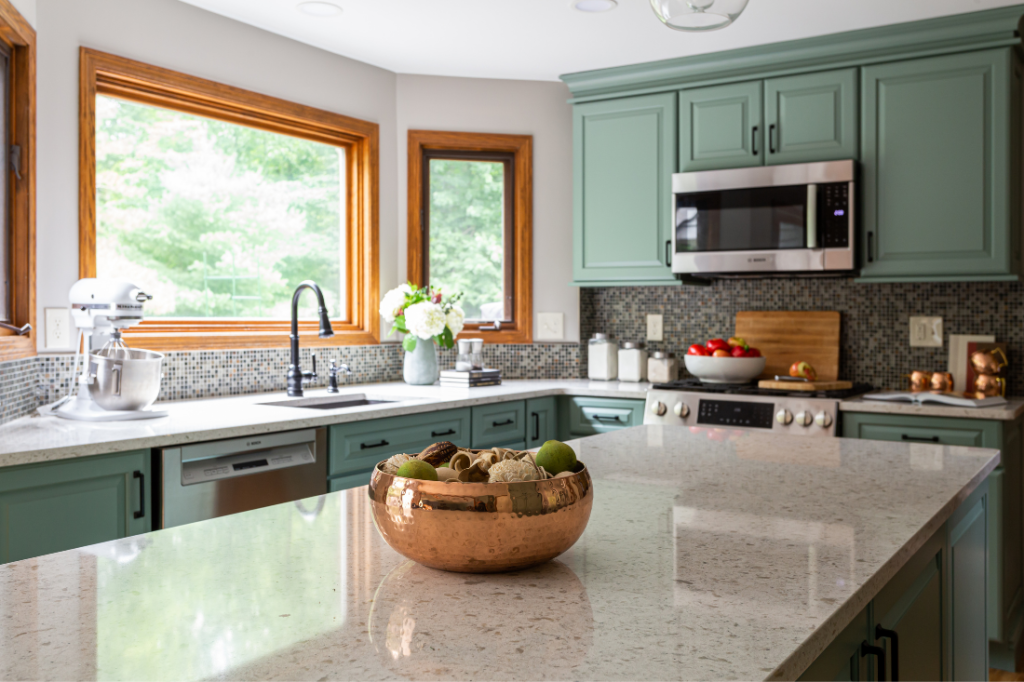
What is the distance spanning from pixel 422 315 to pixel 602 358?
982 mm

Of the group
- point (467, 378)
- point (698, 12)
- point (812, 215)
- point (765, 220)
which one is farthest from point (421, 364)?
point (698, 12)

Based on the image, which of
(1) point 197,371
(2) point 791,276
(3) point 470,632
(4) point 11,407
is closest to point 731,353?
(2) point 791,276

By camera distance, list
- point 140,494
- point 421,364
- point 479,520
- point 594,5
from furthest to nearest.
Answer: point 421,364, point 594,5, point 140,494, point 479,520

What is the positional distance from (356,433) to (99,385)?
2.68ft

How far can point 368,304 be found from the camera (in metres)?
3.89

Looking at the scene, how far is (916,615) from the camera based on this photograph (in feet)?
4.40

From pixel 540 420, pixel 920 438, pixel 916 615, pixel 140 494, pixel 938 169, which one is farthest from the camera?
pixel 540 420

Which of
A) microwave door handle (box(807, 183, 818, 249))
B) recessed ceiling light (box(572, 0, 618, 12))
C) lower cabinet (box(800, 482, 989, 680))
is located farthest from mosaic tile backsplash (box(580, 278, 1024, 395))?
lower cabinet (box(800, 482, 989, 680))

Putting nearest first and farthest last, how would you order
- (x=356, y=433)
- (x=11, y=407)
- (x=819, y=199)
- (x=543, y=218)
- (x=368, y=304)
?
(x=11, y=407) → (x=356, y=433) → (x=819, y=199) → (x=368, y=304) → (x=543, y=218)

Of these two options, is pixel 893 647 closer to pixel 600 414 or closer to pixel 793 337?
pixel 600 414

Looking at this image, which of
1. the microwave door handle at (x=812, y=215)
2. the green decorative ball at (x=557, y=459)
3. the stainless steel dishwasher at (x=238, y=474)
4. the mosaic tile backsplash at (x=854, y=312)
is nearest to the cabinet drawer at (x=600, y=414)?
the mosaic tile backsplash at (x=854, y=312)

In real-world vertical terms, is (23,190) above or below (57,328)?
above

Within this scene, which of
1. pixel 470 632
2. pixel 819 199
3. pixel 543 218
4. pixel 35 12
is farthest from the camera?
pixel 543 218

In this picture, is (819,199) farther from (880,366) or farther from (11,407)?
(11,407)
